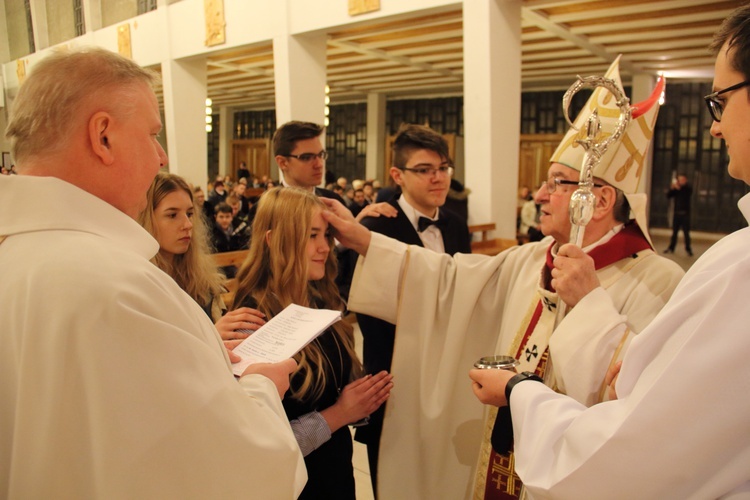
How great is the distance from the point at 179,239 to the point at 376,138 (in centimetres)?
1521

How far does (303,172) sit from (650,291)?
2.57 meters

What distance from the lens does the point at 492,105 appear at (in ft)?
19.8

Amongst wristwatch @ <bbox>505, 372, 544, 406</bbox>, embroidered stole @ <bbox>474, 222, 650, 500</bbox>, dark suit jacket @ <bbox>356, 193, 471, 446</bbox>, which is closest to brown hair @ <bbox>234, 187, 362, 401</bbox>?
dark suit jacket @ <bbox>356, 193, 471, 446</bbox>

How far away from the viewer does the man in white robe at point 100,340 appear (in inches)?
36.8

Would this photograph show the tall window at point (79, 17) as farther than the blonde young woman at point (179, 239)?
Yes

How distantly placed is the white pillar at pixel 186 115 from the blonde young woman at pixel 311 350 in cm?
871

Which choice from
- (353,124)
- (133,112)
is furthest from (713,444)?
(353,124)

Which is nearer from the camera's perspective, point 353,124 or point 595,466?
point 595,466

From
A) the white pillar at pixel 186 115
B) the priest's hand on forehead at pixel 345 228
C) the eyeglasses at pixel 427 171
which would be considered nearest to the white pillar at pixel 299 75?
the white pillar at pixel 186 115

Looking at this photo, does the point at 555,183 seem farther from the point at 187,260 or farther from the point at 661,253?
the point at 661,253

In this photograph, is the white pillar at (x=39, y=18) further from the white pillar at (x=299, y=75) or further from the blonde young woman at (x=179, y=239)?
the white pillar at (x=299, y=75)

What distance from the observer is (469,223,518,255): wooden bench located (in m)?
5.93

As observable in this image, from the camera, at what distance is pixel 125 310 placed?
947 millimetres

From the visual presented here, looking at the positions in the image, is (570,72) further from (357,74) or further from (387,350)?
(387,350)
